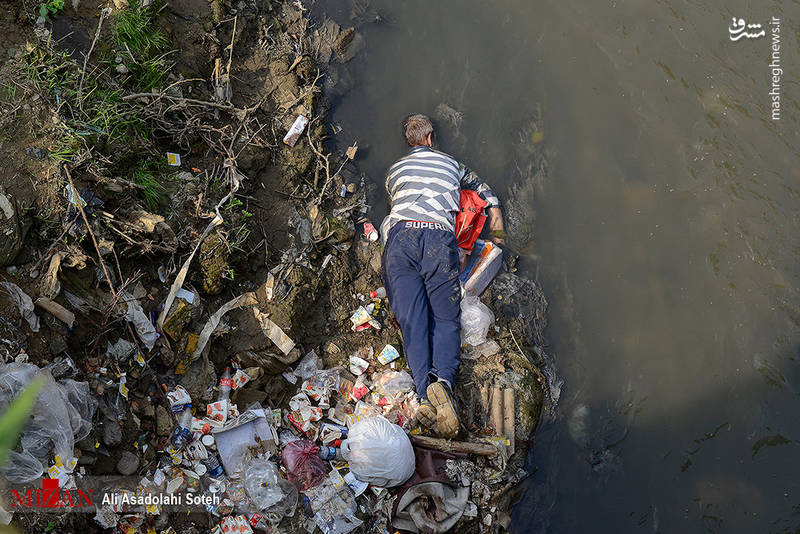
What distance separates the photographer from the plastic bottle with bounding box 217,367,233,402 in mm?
4676

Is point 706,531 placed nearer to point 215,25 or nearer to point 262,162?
point 262,162

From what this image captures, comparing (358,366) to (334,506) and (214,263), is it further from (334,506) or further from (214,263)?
(214,263)

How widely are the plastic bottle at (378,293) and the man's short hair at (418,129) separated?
5.38ft

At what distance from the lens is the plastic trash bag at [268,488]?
429cm

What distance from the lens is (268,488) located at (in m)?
4.33

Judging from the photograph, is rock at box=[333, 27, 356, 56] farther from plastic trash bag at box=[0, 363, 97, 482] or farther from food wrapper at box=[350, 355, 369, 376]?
plastic trash bag at box=[0, 363, 97, 482]

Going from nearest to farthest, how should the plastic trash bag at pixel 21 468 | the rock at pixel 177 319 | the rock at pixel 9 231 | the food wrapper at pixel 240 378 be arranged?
the plastic trash bag at pixel 21 468, the rock at pixel 9 231, the rock at pixel 177 319, the food wrapper at pixel 240 378

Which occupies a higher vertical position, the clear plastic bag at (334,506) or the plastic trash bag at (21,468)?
the plastic trash bag at (21,468)

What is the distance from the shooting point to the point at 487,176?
6.38 metres

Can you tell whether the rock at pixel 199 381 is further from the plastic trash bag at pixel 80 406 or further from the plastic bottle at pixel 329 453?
the plastic bottle at pixel 329 453

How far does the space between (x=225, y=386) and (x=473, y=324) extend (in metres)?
2.36

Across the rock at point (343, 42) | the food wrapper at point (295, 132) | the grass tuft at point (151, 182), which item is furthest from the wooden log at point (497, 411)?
the rock at point (343, 42)
